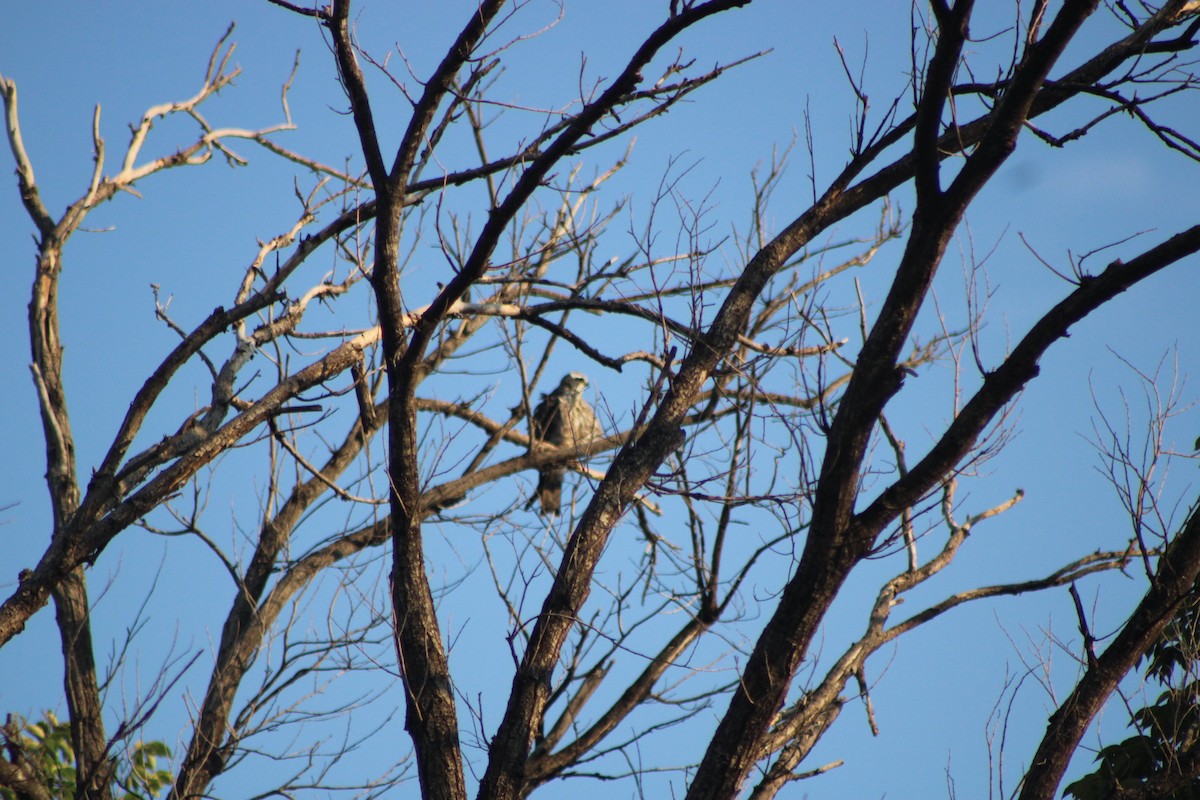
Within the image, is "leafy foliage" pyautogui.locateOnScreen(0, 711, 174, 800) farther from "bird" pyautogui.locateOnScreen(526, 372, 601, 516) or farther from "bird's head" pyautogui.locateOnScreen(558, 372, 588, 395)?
"bird's head" pyautogui.locateOnScreen(558, 372, 588, 395)

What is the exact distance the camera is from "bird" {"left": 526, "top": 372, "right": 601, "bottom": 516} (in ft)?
23.3

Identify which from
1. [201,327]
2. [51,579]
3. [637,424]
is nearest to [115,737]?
[51,579]

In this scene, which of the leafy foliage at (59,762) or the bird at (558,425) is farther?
the bird at (558,425)

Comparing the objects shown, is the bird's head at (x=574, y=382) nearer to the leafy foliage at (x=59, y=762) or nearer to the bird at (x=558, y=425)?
the bird at (x=558, y=425)

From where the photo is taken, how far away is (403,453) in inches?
128

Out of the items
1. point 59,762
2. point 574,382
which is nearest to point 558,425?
point 574,382

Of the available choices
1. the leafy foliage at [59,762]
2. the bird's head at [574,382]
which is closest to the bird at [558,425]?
the bird's head at [574,382]

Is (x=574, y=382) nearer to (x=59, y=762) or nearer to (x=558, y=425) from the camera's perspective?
(x=558, y=425)

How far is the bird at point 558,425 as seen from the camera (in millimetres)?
7105

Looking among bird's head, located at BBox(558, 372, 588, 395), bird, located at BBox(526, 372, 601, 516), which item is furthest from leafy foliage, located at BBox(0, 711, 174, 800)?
bird's head, located at BBox(558, 372, 588, 395)

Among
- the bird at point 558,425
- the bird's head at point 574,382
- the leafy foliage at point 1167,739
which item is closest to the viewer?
the leafy foliage at point 1167,739

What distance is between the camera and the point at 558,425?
10.5m

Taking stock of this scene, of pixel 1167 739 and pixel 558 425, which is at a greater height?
pixel 558 425

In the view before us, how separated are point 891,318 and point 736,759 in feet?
4.05
